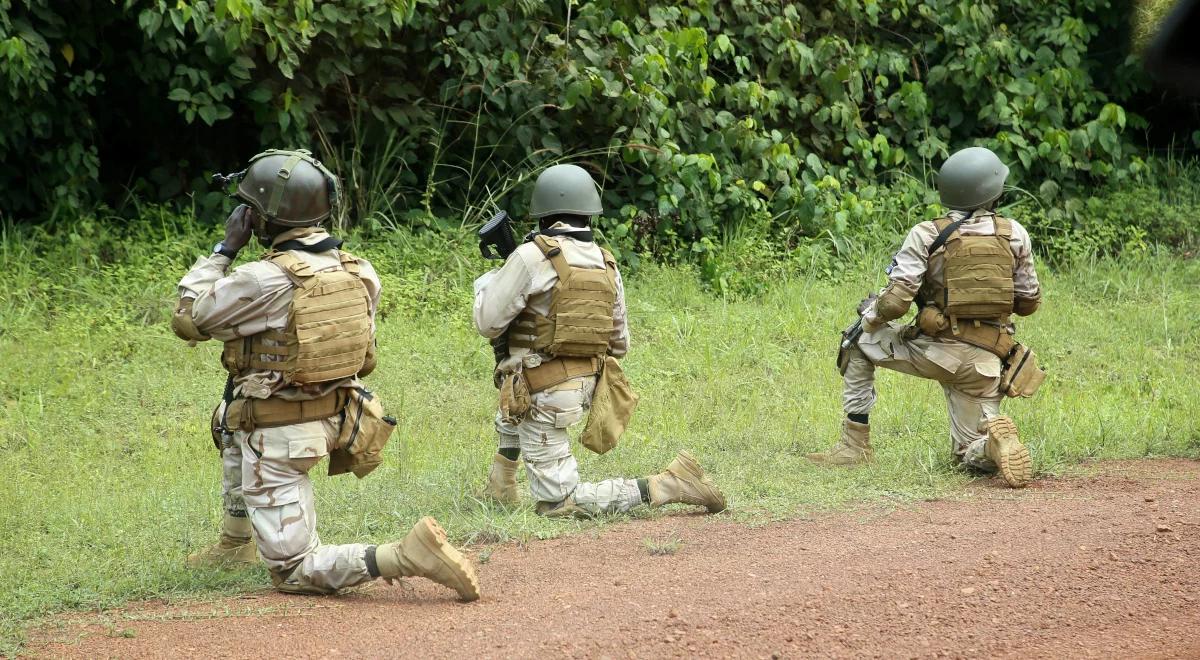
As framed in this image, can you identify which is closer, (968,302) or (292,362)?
(292,362)

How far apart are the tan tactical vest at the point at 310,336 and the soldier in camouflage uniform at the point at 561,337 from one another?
105 cm

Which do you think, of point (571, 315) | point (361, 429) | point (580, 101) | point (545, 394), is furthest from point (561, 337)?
point (580, 101)

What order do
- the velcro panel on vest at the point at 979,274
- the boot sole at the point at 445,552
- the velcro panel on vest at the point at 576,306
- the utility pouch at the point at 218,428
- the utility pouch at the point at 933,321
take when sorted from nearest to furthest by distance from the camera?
the boot sole at the point at 445,552 < the utility pouch at the point at 218,428 < the velcro panel on vest at the point at 576,306 < the velcro panel on vest at the point at 979,274 < the utility pouch at the point at 933,321

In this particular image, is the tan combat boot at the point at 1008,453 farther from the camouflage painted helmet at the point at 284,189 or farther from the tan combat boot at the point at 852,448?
the camouflage painted helmet at the point at 284,189

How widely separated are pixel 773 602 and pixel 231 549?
2.26 m

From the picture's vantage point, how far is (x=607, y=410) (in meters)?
5.91

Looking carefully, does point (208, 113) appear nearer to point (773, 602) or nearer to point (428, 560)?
point (428, 560)

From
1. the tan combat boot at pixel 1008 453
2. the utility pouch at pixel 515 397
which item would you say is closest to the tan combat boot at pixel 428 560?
the utility pouch at pixel 515 397

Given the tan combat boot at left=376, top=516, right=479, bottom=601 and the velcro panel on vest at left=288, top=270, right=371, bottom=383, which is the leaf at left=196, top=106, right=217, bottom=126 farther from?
the tan combat boot at left=376, top=516, right=479, bottom=601

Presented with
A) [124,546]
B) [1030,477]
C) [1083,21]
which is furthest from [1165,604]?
[1083,21]

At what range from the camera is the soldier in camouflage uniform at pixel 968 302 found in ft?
21.2

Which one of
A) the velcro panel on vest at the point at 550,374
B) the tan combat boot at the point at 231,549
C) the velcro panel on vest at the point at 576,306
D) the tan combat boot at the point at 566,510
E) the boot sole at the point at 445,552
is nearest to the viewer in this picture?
the boot sole at the point at 445,552

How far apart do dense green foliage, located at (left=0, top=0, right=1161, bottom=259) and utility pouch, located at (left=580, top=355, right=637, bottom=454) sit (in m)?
4.54

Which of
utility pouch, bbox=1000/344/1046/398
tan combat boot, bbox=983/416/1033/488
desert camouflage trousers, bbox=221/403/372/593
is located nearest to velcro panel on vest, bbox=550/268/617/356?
desert camouflage trousers, bbox=221/403/372/593
